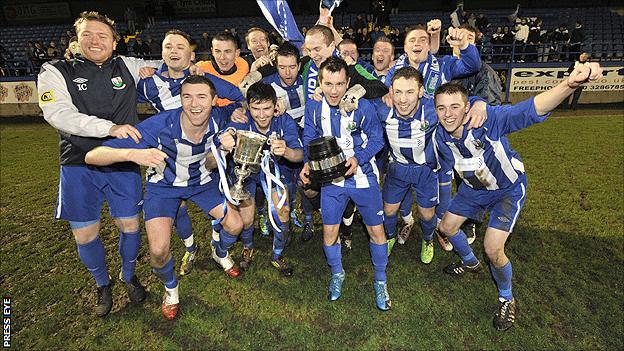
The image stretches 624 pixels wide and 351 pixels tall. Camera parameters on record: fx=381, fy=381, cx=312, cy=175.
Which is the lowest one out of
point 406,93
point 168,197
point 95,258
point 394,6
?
point 95,258

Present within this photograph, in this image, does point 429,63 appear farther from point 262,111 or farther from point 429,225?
point 262,111

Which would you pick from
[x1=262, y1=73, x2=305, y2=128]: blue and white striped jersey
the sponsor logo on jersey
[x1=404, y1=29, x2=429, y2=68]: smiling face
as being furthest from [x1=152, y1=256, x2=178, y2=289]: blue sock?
[x1=404, y1=29, x2=429, y2=68]: smiling face

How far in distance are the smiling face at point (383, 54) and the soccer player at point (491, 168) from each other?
1820 millimetres

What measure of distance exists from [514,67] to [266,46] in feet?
37.3

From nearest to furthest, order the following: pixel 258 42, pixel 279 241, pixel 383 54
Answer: pixel 279 241
pixel 258 42
pixel 383 54

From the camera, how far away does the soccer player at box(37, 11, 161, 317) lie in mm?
3150

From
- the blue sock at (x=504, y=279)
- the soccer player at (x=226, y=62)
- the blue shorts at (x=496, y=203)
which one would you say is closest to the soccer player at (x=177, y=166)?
the soccer player at (x=226, y=62)

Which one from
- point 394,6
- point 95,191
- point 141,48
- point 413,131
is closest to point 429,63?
point 413,131

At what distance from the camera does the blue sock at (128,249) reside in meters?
3.79

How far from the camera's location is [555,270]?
4266 mm

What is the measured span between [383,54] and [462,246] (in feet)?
8.73

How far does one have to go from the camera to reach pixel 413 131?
12.8 feet

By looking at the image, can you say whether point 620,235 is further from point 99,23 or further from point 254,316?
point 99,23

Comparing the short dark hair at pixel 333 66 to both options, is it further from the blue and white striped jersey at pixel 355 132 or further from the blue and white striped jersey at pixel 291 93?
the blue and white striped jersey at pixel 291 93
